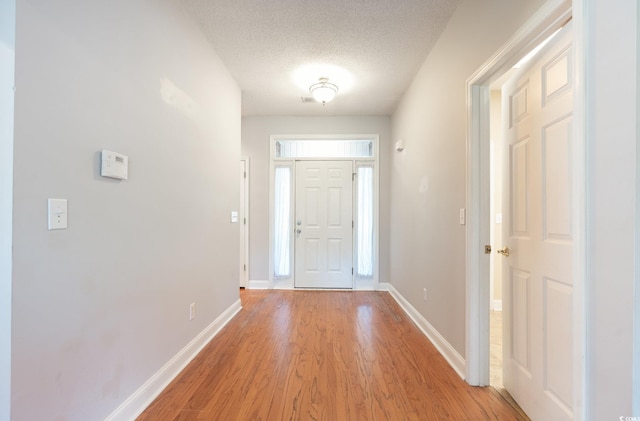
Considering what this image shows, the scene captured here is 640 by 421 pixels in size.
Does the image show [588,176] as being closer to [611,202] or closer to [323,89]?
[611,202]

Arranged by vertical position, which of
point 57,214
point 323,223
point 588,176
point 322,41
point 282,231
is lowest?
point 282,231

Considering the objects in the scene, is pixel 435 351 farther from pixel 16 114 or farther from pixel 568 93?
pixel 16 114

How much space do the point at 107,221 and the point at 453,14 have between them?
2660mm

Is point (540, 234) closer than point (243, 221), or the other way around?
point (540, 234)

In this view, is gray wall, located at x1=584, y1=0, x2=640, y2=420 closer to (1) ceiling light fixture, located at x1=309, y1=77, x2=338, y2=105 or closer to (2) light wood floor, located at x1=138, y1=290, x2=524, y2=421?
(2) light wood floor, located at x1=138, y1=290, x2=524, y2=421

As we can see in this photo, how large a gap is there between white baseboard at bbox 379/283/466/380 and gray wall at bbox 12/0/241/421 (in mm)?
1972

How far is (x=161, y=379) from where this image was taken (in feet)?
5.54

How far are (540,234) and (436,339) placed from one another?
1.32m

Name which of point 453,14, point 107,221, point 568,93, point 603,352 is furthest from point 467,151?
point 107,221

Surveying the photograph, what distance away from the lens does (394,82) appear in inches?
123

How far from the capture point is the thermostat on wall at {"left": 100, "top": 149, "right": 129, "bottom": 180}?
126 centimetres

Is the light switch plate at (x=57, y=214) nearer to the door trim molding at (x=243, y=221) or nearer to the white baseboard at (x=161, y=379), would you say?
the white baseboard at (x=161, y=379)

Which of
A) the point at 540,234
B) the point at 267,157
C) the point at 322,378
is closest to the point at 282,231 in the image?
the point at 267,157

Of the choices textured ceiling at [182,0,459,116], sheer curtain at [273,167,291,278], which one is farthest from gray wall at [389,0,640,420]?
sheer curtain at [273,167,291,278]
